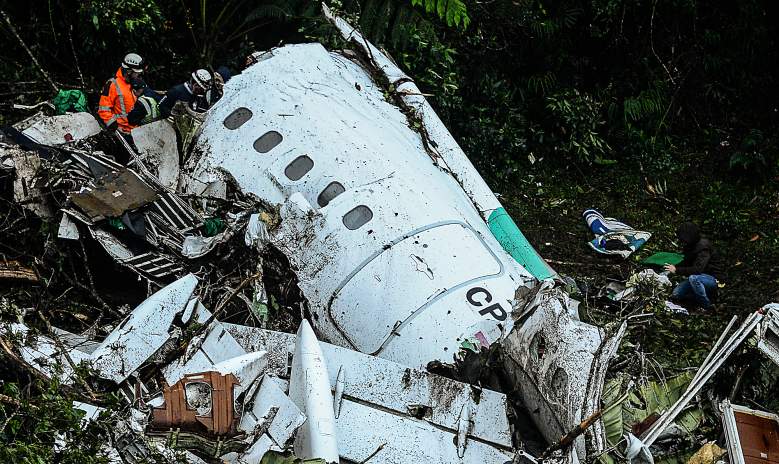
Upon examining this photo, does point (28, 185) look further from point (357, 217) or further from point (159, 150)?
point (357, 217)

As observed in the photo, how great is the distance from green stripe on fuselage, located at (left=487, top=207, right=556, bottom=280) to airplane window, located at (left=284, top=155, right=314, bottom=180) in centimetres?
213

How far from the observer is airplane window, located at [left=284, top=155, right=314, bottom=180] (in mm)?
8688

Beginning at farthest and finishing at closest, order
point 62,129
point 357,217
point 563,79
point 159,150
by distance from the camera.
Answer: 1. point 563,79
2. point 62,129
3. point 159,150
4. point 357,217

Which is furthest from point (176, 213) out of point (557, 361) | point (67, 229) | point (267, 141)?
point (557, 361)

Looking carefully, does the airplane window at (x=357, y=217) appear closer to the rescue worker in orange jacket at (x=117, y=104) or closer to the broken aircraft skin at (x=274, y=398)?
the broken aircraft skin at (x=274, y=398)

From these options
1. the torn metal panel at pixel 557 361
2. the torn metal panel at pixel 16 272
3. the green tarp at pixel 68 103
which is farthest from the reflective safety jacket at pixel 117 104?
the torn metal panel at pixel 557 361

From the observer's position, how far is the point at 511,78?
14188 mm

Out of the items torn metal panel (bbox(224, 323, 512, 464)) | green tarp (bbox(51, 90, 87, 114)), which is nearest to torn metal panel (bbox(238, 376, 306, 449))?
torn metal panel (bbox(224, 323, 512, 464))

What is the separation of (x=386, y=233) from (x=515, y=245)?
202 cm

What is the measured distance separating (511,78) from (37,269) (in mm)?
7911

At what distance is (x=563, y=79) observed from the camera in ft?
46.5

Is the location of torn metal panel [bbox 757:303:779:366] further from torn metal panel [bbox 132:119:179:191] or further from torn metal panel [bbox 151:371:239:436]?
torn metal panel [bbox 132:119:179:191]

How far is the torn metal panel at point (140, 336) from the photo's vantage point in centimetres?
734

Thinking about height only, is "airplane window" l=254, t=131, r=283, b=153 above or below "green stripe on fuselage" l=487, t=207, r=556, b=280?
above
